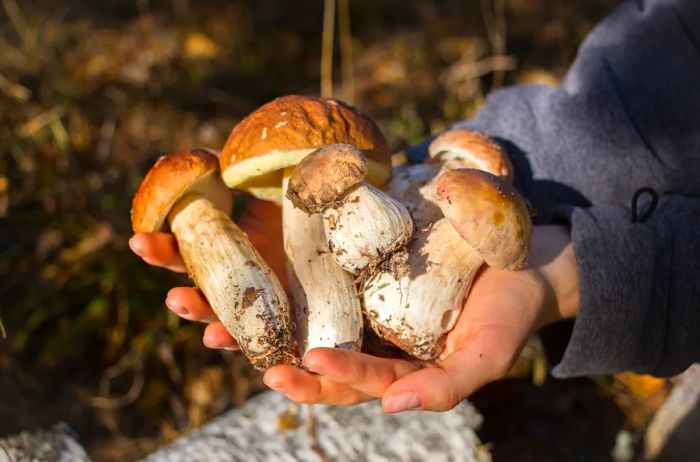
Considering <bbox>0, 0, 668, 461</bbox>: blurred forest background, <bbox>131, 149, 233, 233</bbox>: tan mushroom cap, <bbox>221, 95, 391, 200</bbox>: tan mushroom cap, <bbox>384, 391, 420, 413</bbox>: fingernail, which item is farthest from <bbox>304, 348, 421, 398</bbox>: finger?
<bbox>0, 0, 668, 461</bbox>: blurred forest background

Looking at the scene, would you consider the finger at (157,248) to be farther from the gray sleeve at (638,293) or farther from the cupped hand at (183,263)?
the gray sleeve at (638,293)

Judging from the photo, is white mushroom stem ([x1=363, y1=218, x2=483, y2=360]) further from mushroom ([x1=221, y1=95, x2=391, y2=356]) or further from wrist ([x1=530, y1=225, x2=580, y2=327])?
wrist ([x1=530, y1=225, x2=580, y2=327])

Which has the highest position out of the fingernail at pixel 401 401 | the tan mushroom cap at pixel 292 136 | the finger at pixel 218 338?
the tan mushroom cap at pixel 292 136

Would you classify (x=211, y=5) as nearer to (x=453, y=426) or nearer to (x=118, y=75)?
(x=118, y=75)

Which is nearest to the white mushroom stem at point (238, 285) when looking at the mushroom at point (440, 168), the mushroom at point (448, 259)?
the mushroom at point (448, 259)

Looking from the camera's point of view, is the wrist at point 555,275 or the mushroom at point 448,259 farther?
the wrist at point 555,275

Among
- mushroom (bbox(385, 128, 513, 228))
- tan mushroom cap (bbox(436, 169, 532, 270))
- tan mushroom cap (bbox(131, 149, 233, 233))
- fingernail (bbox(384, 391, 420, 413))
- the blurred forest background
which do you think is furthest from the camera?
the blurred forest background
